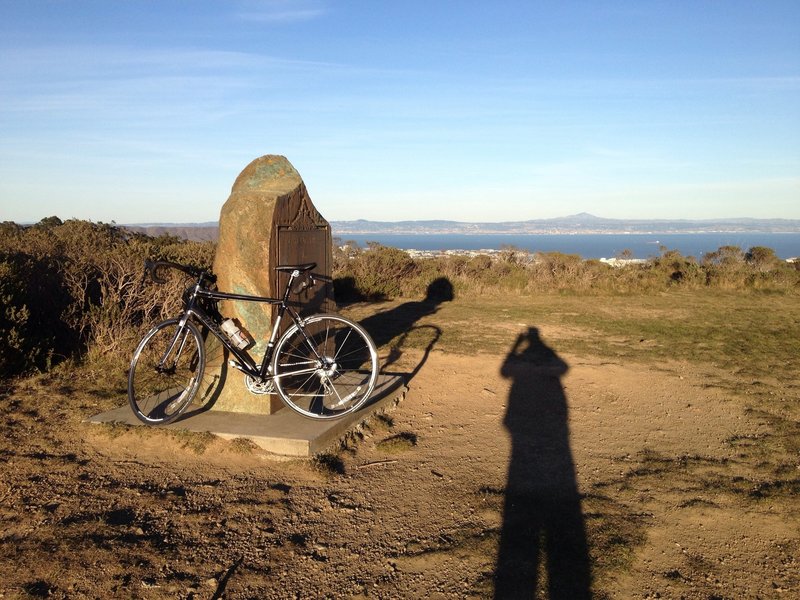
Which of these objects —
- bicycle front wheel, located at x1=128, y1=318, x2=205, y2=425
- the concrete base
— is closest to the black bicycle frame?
bicycle front wheel, located at x1=128, y1=318, x2=205, y2=425

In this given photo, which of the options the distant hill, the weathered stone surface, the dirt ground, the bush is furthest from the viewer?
the distant hill

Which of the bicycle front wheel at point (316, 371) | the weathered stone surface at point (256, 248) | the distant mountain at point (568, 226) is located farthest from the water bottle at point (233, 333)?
the distant mountain at point (568, 226)

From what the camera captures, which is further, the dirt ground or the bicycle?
the bicycle

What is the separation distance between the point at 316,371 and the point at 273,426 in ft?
1.79

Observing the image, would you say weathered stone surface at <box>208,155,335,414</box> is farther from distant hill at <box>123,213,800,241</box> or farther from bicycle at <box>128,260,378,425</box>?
distant hill at <box>123,213,800,241</box>

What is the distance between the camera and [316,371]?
507cm

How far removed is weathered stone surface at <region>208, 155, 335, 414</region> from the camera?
5.10m

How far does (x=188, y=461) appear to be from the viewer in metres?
4.60

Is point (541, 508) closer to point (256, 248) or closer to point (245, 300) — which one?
point (245, 300)

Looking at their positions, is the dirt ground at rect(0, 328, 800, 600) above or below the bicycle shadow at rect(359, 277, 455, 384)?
below

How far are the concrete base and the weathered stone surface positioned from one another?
19cm

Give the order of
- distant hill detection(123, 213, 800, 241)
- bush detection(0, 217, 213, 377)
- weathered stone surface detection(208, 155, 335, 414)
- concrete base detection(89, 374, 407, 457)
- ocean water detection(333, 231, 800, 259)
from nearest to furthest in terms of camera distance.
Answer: concrete base detection(89, 374, 407, 457) → weathered stone surface detection(208, 155, 335, 414) → bush detection(0, 217, 213, 377) → ocean water detection(333, 231, 800, 259) → distant hill detection(123, 213, 800, 241)

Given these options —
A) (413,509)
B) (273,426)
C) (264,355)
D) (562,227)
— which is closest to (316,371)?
(264,355)

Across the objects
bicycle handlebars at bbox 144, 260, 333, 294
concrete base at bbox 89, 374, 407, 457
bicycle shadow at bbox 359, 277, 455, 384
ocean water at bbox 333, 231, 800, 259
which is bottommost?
concrete base at bbox 89, 374, 407, 457
